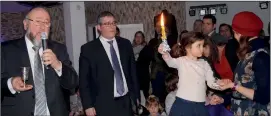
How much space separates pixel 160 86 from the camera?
199 inches

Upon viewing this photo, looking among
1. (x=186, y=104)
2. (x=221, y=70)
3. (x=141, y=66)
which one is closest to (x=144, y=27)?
(x=141, y=66)

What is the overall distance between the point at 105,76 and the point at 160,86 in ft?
4.39

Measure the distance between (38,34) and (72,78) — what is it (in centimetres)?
39

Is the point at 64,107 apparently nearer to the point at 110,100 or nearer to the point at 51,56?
the point at 51,56

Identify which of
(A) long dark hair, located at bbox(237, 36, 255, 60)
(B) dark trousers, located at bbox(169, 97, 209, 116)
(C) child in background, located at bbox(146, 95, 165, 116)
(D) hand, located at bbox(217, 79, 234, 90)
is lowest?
(C) child in background, located at bbox(146, 95, 165, 116)

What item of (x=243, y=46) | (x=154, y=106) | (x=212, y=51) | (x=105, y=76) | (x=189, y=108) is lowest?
(x=154, y=106)

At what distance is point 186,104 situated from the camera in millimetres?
3223

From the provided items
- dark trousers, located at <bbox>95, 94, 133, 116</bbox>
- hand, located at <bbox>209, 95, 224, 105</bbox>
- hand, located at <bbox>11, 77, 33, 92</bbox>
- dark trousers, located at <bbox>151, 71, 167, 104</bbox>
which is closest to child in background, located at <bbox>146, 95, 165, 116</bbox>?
dark trousers, located at <bbox>151, 71, 167, 104</bbox>

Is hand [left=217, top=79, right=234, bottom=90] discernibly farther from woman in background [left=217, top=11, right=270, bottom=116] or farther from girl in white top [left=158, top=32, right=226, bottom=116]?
girl in white top [left=158, top=32, right=226, bottom=116]

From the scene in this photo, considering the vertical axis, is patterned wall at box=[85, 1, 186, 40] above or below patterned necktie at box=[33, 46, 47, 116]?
above

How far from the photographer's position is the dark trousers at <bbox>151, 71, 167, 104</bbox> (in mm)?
5008

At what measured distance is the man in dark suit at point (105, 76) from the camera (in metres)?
3.86

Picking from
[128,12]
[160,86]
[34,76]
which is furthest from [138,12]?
[34,76]

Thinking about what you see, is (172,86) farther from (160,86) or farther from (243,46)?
(243,46)
